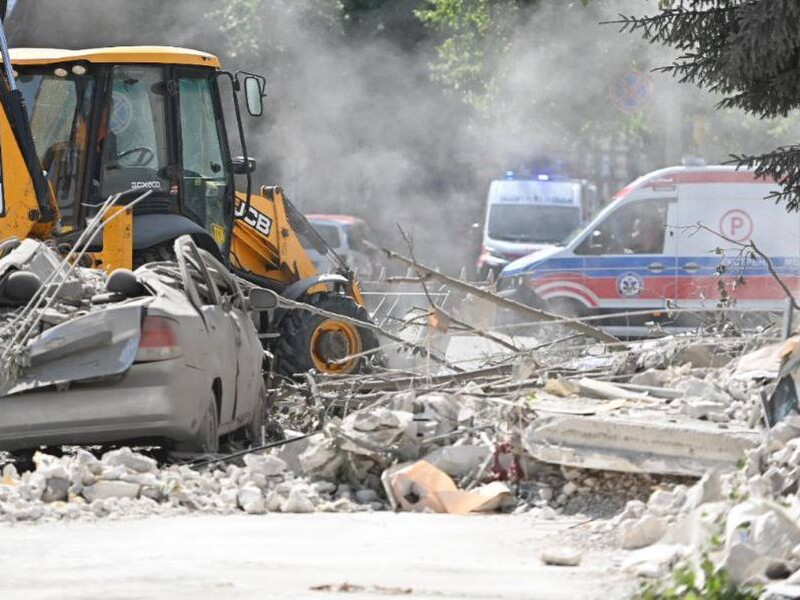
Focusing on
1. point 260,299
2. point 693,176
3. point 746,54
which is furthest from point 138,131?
point 693,176

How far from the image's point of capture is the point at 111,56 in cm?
1382

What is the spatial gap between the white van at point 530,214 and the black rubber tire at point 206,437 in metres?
20.1

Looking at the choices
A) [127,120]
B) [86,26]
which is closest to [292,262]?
[127,120]

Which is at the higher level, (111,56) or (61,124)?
(111,56)

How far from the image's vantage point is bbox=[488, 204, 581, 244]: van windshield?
3080 centimetres

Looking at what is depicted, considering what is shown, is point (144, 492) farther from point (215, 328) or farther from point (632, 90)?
point (632, 90)

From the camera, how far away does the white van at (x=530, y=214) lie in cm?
3067

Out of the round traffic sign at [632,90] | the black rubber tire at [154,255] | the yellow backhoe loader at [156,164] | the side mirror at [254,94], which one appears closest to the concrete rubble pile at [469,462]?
the black rubber tire at [154,255]

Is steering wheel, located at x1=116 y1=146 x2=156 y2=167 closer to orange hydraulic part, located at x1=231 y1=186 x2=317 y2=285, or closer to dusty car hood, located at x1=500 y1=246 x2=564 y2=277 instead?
orange hydraulic part, located at x1=231 y1=186 x2=317 y2=285

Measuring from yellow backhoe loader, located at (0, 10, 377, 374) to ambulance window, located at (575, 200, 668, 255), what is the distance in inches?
280

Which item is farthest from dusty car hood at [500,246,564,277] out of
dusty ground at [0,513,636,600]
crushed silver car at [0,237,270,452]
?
dusty ground at [0,513,636,600]

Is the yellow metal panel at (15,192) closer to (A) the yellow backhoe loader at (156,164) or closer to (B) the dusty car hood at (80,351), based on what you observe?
(A) the yellow backhoe loader at (156,164)

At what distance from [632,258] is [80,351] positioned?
13128mm

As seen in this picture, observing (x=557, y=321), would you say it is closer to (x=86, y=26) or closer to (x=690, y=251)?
(x=690, y=251)
